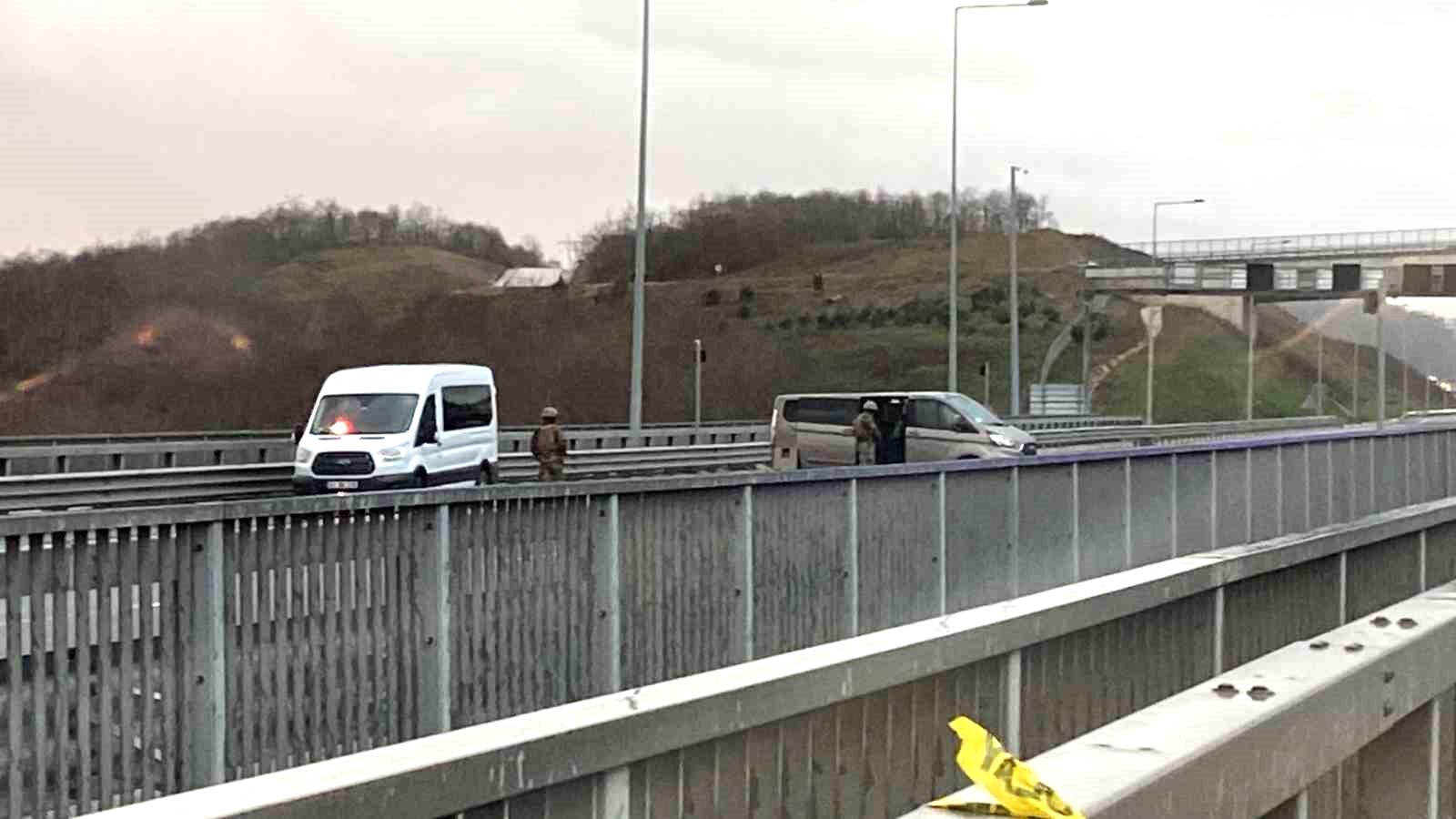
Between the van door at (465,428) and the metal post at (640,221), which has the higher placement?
the metal post at (640,221)

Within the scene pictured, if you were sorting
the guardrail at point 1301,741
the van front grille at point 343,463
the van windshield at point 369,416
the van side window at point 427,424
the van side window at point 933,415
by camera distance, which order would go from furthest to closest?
the van side window at point 933,415, the van side window at point 427,424, the van windshield at point 369,416, the van front grille at point 343,463, the guardrail at point 1301,741

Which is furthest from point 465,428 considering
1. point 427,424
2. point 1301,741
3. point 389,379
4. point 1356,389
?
point 1356,389

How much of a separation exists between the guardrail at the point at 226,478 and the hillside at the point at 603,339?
25.5 metres

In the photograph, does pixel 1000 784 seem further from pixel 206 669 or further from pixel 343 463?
pixel 343 463

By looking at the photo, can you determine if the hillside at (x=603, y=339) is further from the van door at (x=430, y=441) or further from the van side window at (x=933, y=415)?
the van side window at (x=933, y=415)

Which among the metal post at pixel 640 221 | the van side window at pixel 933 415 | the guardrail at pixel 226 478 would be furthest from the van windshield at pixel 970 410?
the metal post at pixel 640 221

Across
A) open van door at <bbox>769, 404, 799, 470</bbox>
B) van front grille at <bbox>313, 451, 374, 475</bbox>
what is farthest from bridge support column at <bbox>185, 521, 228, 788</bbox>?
open van door at <bbox>769, 404, 799, 470</bbox>

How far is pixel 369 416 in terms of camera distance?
99.2ft

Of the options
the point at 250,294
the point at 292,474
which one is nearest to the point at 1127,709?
the point at 292,474

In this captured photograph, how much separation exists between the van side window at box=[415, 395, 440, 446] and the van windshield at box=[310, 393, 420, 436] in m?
0.18

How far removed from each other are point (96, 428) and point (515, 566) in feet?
182

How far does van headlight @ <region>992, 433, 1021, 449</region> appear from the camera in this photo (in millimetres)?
33406

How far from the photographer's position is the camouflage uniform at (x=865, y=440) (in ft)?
99.9

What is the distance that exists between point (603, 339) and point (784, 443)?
66.0 meters
